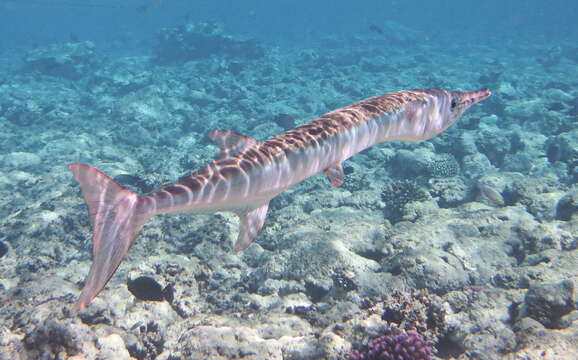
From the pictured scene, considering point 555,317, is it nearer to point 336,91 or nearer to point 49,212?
point 49,212

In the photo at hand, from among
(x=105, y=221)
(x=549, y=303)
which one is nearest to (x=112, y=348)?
(x=105, y=221)

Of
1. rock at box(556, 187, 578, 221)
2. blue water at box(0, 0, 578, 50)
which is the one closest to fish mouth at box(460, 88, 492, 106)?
rock at box(556, 187, 578, 221)

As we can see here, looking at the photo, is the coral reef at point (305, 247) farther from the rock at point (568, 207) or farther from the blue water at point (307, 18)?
the blue water at point (307, 18)

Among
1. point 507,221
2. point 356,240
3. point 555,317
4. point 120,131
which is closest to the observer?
point 555,317

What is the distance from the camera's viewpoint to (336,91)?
22469 mm

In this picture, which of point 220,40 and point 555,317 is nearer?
point 555,317

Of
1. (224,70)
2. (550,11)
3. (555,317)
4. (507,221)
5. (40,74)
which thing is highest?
(550,11)

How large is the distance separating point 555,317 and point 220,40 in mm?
31362

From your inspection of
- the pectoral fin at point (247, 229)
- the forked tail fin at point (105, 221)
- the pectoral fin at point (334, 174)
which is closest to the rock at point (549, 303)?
the pectoral fin at point (334, 174)

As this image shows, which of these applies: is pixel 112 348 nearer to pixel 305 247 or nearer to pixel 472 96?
pixel 305 247

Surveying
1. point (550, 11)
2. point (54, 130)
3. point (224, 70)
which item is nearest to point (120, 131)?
point (54, 130)

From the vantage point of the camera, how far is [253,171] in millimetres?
2625

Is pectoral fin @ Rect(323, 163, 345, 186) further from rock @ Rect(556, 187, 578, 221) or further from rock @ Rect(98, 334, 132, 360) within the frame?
rock @ Rect(556, 187, 578, 221)

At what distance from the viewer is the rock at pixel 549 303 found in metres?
4.00
